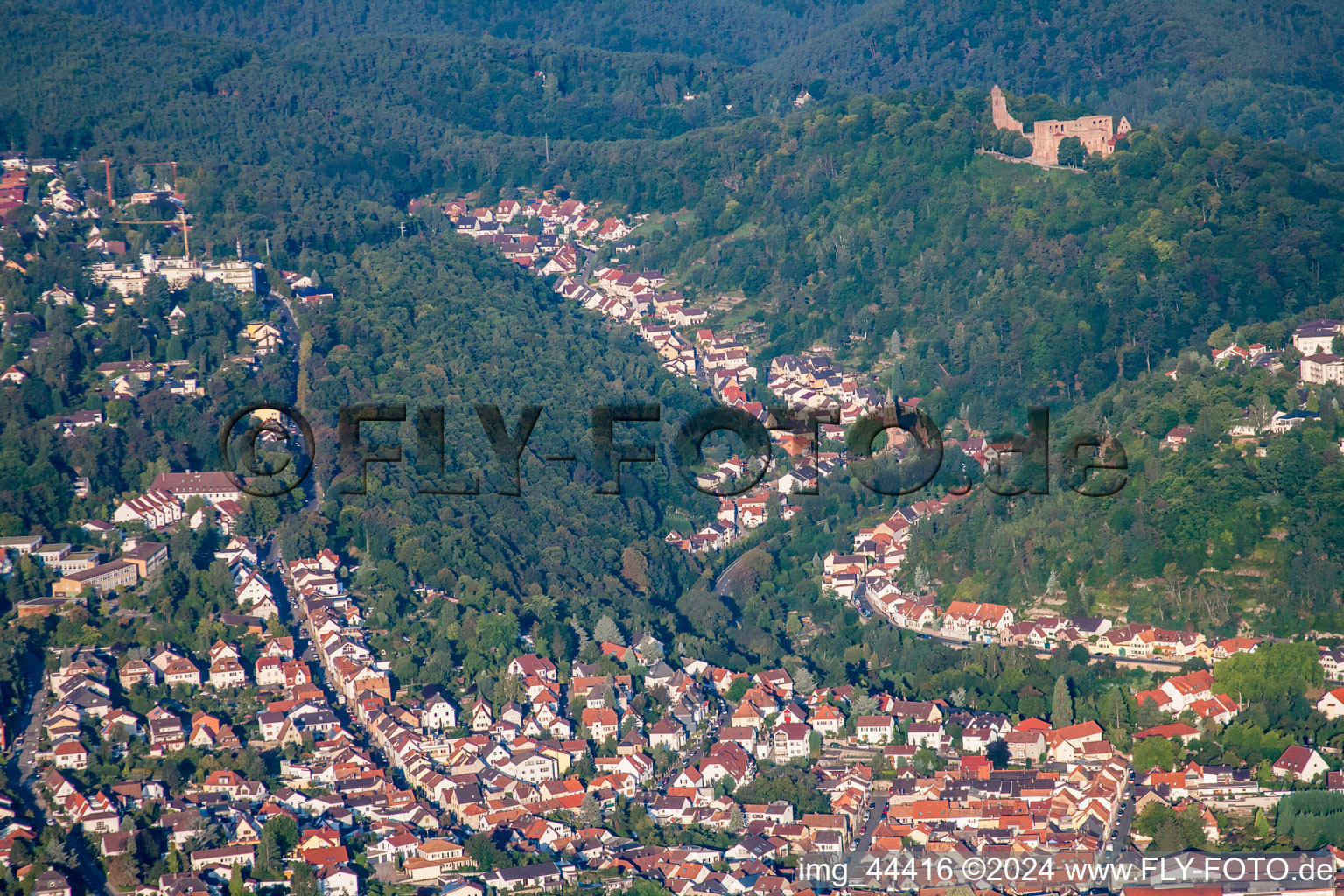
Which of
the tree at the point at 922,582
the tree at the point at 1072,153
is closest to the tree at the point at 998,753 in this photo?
the tree at the point at 922,582

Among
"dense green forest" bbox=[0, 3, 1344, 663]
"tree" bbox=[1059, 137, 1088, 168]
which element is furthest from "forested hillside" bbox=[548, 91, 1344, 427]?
"tree" bbox=[1059, 137, 1088, 168]

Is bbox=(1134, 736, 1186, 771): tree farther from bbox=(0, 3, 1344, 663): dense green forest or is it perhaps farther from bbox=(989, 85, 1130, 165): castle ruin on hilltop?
bbox=(989, 85, 1130, 165): castle ruin on hilltop

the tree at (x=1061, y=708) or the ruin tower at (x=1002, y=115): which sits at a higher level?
the ruin tower at (x=1002, y=115)

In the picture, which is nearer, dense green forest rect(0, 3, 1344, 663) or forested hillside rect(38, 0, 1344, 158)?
dense green forest rect(0, 3, 1344, 663)

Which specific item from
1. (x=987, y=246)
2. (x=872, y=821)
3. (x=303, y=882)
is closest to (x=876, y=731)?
(x=872, y=821)

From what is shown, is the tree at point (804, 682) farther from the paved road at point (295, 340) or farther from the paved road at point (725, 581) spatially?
the paved road at point (295, 340)

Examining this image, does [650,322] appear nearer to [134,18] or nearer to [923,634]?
[923,634]
